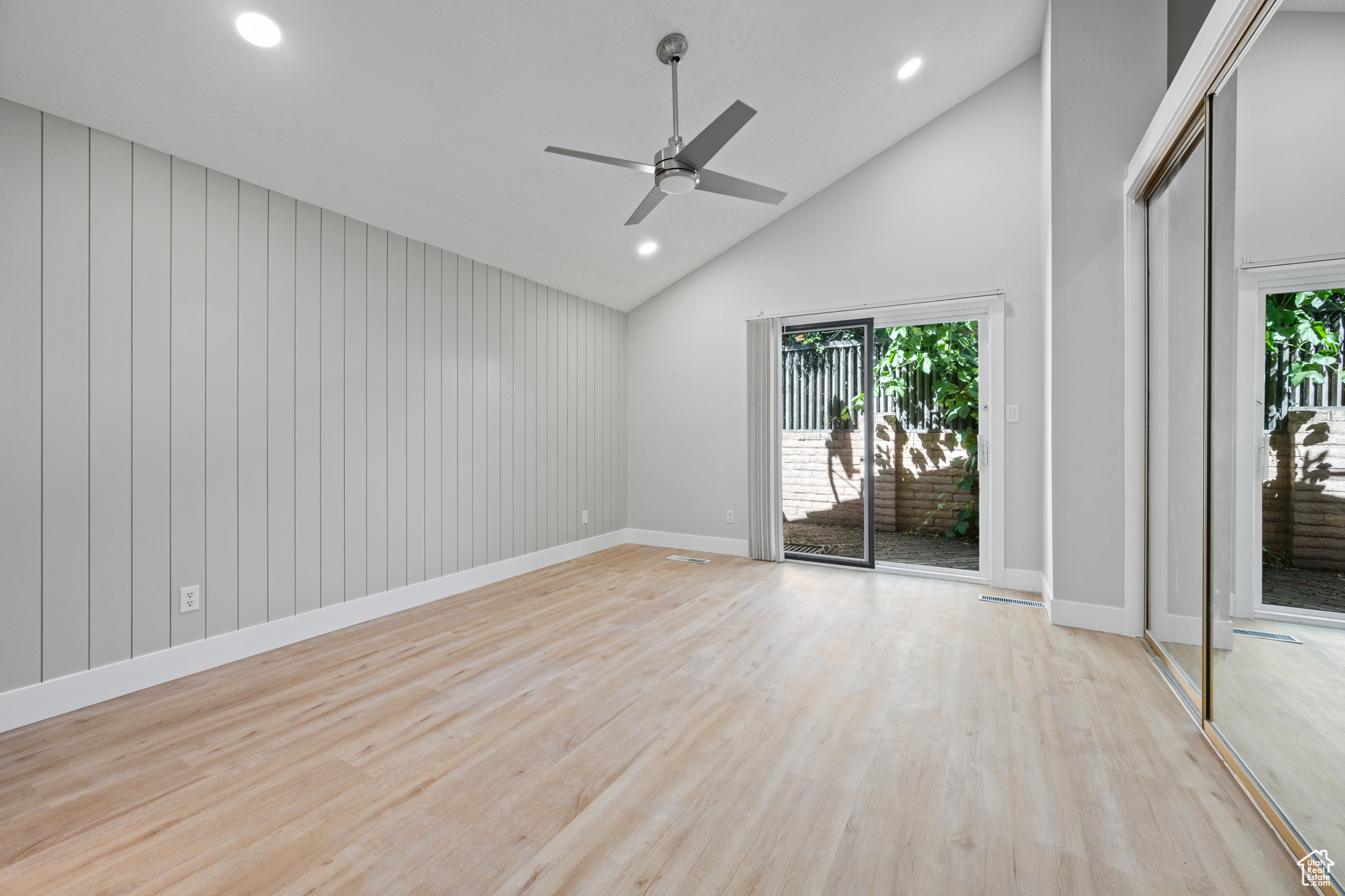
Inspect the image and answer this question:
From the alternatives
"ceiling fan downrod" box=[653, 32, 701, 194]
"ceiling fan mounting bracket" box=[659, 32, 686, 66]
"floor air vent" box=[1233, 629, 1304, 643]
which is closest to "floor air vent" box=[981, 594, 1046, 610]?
"floor air vent" box=[1233, 629, 1304, 643]

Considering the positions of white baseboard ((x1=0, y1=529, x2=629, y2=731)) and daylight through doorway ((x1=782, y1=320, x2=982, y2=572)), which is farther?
daylight through doorway ((x1=782, y1=320, x2=982, y2=572))

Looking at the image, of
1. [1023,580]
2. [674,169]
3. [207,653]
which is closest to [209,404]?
[207,653]

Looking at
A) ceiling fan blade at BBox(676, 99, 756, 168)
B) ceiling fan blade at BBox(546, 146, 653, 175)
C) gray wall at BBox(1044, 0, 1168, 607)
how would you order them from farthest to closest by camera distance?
gray wall at BBox(1044, 0, 1168, 607)
ceiling fan blade at BBox(546, 146, 653, 175)
ceiling fan blade at BBox(676, 99, 756, 168)

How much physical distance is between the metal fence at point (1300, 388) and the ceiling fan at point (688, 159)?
1768mm

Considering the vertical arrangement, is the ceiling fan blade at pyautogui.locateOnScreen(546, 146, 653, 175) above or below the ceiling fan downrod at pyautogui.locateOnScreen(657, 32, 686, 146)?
below

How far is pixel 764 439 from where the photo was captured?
496cm

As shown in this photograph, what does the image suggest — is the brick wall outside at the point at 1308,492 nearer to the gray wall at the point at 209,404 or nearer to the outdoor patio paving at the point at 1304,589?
the outdoor patio paving at the point at 1304,589

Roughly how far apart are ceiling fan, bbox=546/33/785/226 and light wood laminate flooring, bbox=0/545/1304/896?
229 centimetres

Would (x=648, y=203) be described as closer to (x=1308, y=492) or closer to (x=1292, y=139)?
(x=1292, y=139)

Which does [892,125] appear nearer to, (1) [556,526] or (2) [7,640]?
(1) [556,526]

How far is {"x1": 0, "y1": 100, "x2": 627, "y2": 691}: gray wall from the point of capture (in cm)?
226

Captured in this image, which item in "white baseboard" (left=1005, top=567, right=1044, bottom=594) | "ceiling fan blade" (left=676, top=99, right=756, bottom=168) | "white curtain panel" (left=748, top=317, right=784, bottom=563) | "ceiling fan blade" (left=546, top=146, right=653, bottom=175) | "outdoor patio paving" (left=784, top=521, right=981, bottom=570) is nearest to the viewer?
"ceiling fan blade" (left=676, top=99, right=756, bottom=168)

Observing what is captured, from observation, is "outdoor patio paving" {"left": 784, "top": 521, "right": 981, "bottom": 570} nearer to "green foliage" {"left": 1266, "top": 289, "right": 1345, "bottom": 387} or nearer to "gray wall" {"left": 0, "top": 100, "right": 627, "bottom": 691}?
"gray wall" {"left": 0, "top": 100, "right": 627, "bottom": 691}

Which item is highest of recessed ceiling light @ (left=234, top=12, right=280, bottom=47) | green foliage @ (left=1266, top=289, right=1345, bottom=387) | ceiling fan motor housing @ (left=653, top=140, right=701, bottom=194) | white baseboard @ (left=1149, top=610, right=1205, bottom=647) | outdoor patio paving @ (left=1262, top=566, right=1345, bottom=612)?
recessed ceiling light @ (left=234, top=12, right=280, bottom=47)
